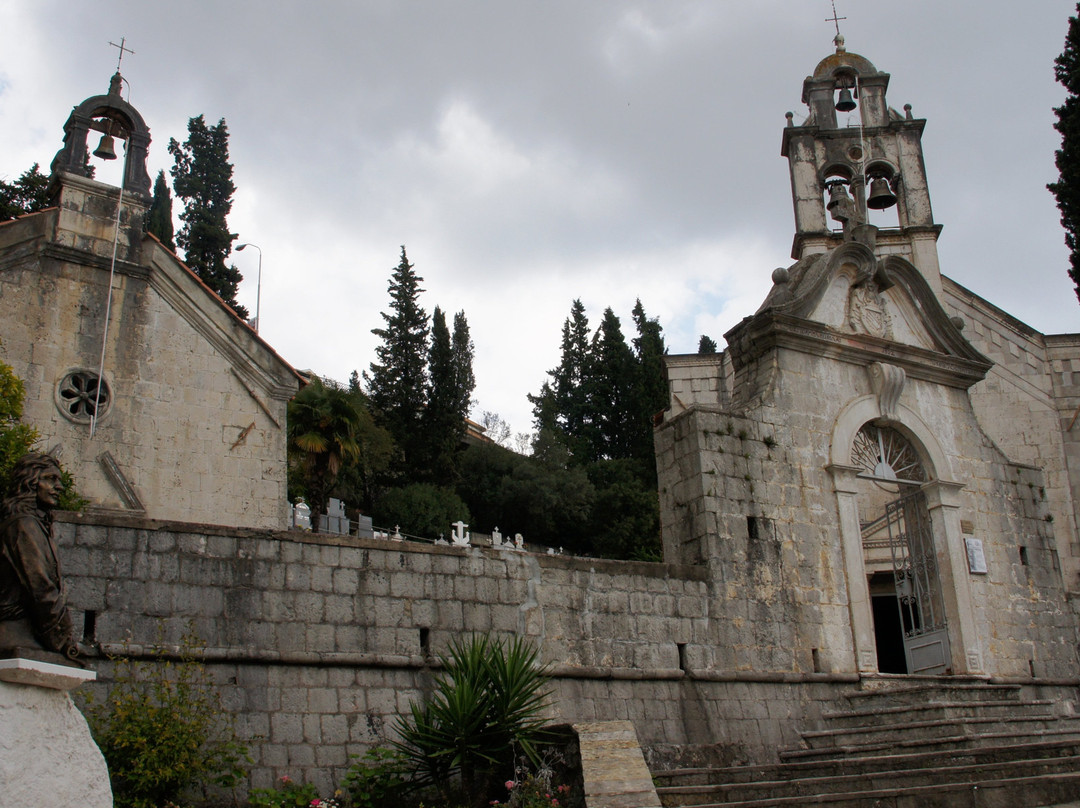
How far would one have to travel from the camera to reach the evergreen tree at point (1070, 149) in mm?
18891

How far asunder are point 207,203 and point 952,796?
35723 mm

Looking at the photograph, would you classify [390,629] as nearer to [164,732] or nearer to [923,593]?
[164,732]

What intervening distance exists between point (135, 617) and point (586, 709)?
432cm

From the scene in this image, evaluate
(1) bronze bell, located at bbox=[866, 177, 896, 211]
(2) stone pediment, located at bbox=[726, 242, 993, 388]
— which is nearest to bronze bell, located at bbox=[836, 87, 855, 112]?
(1) bronze bell, located at bbox=[866, 177, 896, 211]

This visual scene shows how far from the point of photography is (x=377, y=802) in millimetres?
8273

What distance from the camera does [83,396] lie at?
14352 millimetres

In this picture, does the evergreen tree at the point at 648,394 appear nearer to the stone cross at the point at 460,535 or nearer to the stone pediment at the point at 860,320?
the stone cross at the point at 460,535

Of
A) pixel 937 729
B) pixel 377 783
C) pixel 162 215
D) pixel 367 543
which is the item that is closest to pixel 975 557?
Answer: pixel 937 729

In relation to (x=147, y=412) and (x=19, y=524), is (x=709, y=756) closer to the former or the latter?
(x=19, y=524)

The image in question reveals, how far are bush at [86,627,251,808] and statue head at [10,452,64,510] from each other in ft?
6.75

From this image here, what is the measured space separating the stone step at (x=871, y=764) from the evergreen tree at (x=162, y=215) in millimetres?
30601

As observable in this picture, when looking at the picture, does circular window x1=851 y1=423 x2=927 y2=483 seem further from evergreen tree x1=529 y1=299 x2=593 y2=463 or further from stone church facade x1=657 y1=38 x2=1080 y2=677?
evergreen tree x1=529 y1=299 x2=593 y2=463

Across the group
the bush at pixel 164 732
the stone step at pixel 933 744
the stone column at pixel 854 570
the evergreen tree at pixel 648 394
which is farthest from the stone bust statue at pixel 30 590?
the evergreen tree at pixel 648 394

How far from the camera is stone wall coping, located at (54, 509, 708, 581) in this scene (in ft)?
27.7
